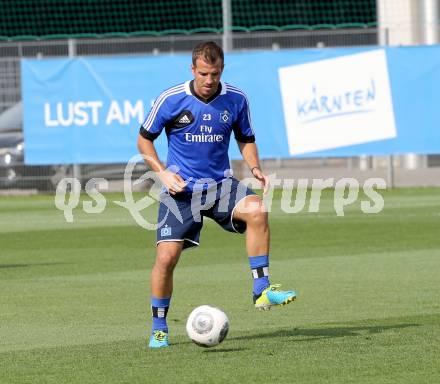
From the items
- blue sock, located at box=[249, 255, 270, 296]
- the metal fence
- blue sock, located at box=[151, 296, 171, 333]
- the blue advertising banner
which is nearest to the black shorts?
blue sock, located at box=[249, 255, 270, 296]

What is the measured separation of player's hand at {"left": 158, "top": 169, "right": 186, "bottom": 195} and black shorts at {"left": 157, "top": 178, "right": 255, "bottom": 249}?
13 centimetres

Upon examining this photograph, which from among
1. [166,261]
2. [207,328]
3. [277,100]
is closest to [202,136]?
[166,261]

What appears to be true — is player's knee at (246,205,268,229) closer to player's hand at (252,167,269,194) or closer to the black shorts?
the black shorts

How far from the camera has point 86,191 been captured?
89.5 feet

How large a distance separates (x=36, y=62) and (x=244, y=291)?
15.4 metres

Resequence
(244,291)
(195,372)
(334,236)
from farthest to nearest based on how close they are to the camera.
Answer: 1. (334,236)
2. (244,291)
3. (195,372)

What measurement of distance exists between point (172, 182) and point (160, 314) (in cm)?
93

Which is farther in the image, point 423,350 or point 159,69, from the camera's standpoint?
point 159,69

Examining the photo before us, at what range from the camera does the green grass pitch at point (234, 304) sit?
8.05 m

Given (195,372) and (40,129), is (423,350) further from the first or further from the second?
(40,129)

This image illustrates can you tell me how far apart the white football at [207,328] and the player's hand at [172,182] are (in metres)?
0.90

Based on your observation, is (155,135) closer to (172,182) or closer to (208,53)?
(172,182)

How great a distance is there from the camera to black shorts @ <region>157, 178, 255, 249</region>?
9.34 m

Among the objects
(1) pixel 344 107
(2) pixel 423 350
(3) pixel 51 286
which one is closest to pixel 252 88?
(1) pixel 344 107
